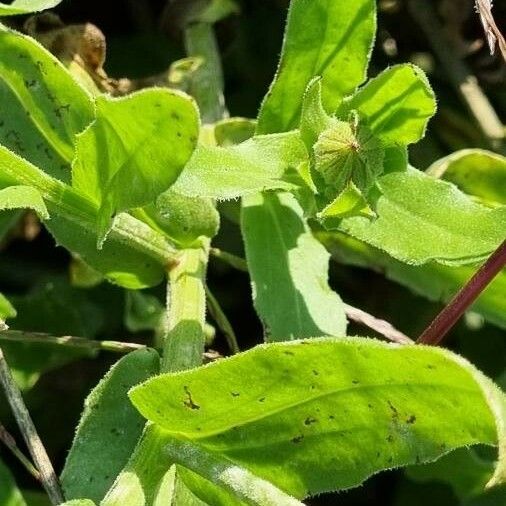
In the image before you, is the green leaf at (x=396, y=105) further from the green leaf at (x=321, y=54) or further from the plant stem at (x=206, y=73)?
the plant stem at (x=206, y=73)

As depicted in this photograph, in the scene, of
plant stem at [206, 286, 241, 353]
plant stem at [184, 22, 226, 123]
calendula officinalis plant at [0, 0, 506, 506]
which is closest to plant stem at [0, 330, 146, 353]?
calendula officinalis plant at [0, 0, 506, 506]

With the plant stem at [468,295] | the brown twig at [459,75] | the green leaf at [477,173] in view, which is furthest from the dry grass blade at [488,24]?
the brown twig at [459,75]

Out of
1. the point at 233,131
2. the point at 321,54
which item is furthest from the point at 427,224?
the point at 233,131

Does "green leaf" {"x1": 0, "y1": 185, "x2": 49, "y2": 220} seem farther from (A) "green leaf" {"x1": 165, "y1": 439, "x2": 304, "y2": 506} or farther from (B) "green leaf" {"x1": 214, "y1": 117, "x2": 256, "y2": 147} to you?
(B) "green leaf" {"x1": 214, "y1": 117, "x2": 256, "y2": 147}

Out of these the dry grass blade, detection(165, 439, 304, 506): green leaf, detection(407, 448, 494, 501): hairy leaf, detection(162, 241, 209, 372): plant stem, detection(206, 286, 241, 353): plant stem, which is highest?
the dry grass blade

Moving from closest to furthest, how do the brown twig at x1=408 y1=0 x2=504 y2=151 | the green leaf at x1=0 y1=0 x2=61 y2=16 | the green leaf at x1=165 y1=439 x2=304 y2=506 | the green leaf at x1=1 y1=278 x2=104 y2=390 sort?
1. the green leaf at x1=165 y1=439 x2=304 y2=506
2. the green leaf at x1=0 y1=0 x2=61 y2=16
3. the green leaf at x1=1 y1=278 x2=104 y2=390
4. the brown twig at x1=408 y1=0 x2=504 y2=151

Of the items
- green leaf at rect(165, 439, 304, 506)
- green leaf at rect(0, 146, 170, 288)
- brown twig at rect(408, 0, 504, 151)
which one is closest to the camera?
green leaf at rect(165, 439, 304, 506)

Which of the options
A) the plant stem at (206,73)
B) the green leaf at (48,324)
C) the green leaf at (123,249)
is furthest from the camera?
the plant stem at (206,73)
